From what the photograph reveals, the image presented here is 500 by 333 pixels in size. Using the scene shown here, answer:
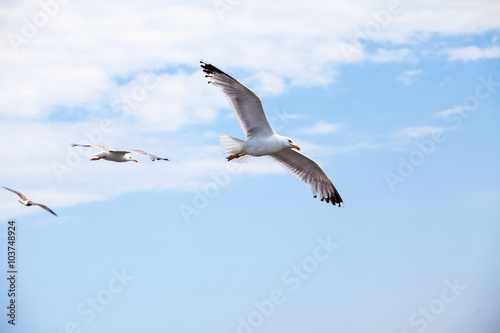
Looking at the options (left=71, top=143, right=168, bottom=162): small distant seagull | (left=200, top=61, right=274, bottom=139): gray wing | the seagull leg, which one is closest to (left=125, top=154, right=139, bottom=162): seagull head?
(left=71, top=143, right=168, bottom=162): small distant seagull

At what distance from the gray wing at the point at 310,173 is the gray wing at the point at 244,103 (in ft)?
4.53

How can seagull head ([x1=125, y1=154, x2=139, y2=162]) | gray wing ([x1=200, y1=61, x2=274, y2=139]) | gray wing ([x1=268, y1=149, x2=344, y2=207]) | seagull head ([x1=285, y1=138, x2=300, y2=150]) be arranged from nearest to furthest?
gray wing ([x1=200, y1=61, x2=274, y2=139]) → seagull head ([x1=285, y1=138, x2=300, y2=150]) → gray wing ([x1=268, y1=149, x2=344, y2=207]) → seagull head ([x1=125, y1=154, x2=139, y2=162])

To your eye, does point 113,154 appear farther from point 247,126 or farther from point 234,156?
point 247,126

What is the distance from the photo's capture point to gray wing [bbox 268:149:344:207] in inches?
471

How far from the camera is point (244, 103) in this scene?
10.3 meters

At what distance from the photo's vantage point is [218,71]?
10.2 m

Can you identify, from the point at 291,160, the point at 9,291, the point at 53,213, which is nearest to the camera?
the point at 53,213

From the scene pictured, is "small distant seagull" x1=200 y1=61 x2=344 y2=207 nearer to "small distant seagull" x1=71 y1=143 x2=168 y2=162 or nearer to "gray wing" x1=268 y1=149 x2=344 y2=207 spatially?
"gray wing" x1=268 y1=149 x2=344 y2=207

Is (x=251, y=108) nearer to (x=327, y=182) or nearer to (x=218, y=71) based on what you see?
(x=218, y=71)

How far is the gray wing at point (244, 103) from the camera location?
33.3ft

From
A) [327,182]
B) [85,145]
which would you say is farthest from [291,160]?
[85,145]

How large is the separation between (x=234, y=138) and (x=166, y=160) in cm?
201

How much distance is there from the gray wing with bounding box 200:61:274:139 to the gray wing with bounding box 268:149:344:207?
4.53ft

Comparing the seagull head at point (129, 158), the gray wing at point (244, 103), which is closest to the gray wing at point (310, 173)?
the gray wing at point (244, 103)
